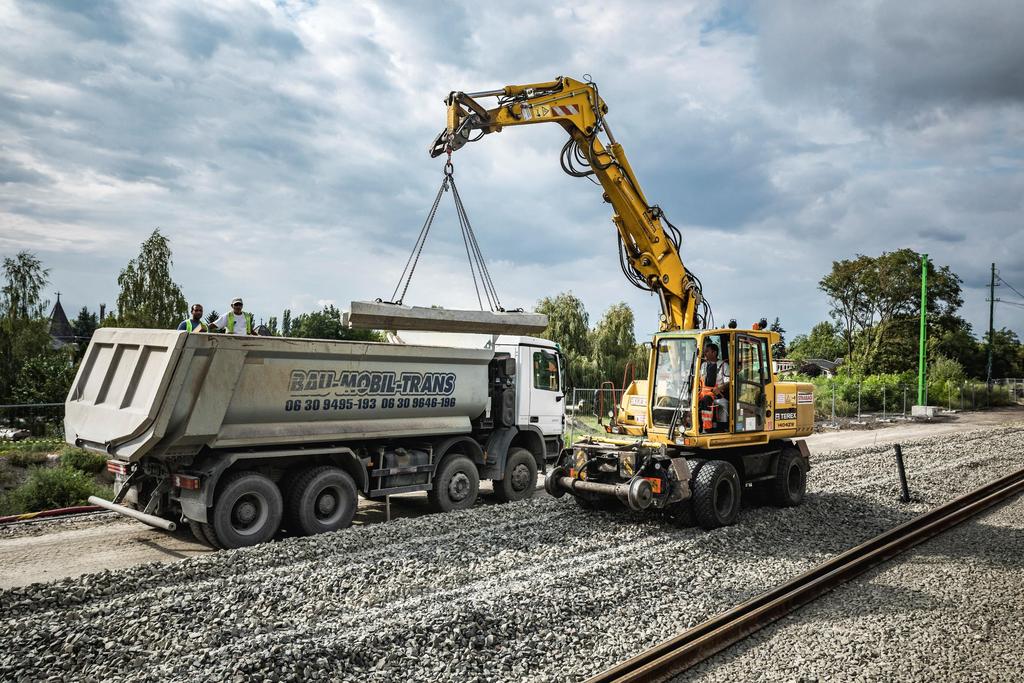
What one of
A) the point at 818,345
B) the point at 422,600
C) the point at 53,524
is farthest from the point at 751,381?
the point at 818,345

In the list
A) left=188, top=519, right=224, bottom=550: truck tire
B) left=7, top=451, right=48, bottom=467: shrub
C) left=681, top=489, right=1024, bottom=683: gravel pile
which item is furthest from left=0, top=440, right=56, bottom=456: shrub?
left=681, top=489, right=1024, bottom=683: gravel pile

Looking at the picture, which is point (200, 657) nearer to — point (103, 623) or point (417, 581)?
point (103, 623)

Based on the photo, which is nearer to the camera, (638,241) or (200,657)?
(200,657)

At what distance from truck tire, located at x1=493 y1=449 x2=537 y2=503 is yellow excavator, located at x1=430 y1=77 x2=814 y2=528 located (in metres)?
1.47

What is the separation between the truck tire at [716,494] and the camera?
9258mm

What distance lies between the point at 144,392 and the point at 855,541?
29.5ft

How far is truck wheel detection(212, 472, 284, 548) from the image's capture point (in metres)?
8.23

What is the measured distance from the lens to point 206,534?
27.1ft

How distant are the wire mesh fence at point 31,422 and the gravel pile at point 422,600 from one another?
1043 centimetres

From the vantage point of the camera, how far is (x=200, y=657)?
507 centimetres

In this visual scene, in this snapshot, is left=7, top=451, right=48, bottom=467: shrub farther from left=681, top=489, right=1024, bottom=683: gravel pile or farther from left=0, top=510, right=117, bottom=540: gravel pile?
left=681, top=489, right=1024, bottom=683: gravel pile

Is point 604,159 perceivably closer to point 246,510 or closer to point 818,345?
point 246,510

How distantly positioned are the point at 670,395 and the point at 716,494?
1493 millimetres

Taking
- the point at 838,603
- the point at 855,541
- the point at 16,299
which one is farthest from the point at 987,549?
the point at 16,299
